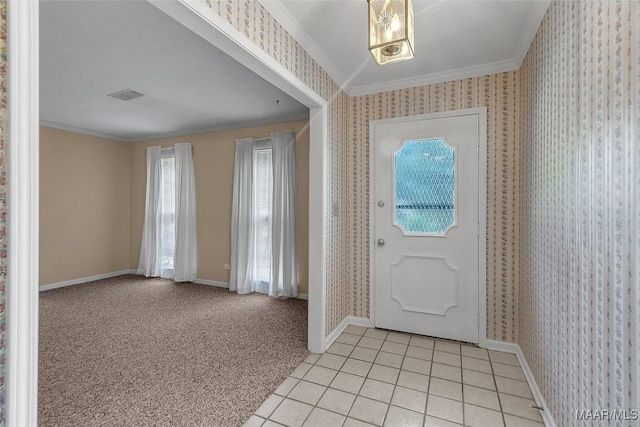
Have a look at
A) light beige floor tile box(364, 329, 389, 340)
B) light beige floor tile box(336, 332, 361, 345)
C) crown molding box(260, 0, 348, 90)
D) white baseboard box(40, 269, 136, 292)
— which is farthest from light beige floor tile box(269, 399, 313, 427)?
white baseboard box(40, 269, 136, 292)

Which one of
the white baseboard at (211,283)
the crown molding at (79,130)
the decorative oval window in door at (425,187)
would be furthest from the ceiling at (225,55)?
the white baseboard at (211,283)

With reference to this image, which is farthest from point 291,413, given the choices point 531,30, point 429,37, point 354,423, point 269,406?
point 531,30

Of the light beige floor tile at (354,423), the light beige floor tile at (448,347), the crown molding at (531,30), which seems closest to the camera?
the light beige floor tile at (354,423)

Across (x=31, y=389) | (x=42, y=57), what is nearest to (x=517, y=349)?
(x=31, y=389)

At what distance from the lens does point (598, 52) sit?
1180 millimetres

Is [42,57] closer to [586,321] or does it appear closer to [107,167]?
[107,167]

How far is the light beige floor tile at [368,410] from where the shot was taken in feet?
5.62

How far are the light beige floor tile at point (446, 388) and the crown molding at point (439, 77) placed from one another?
8.34 ft

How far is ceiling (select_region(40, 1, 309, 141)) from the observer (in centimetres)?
199

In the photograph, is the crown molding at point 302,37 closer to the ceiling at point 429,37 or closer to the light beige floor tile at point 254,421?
the ceiling at point 429,37

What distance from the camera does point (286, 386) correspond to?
202 cm

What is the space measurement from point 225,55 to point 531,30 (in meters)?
2.29

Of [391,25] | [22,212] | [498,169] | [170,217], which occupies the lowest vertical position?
[170,217]

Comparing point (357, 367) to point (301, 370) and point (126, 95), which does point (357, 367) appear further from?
point (126, 95)
